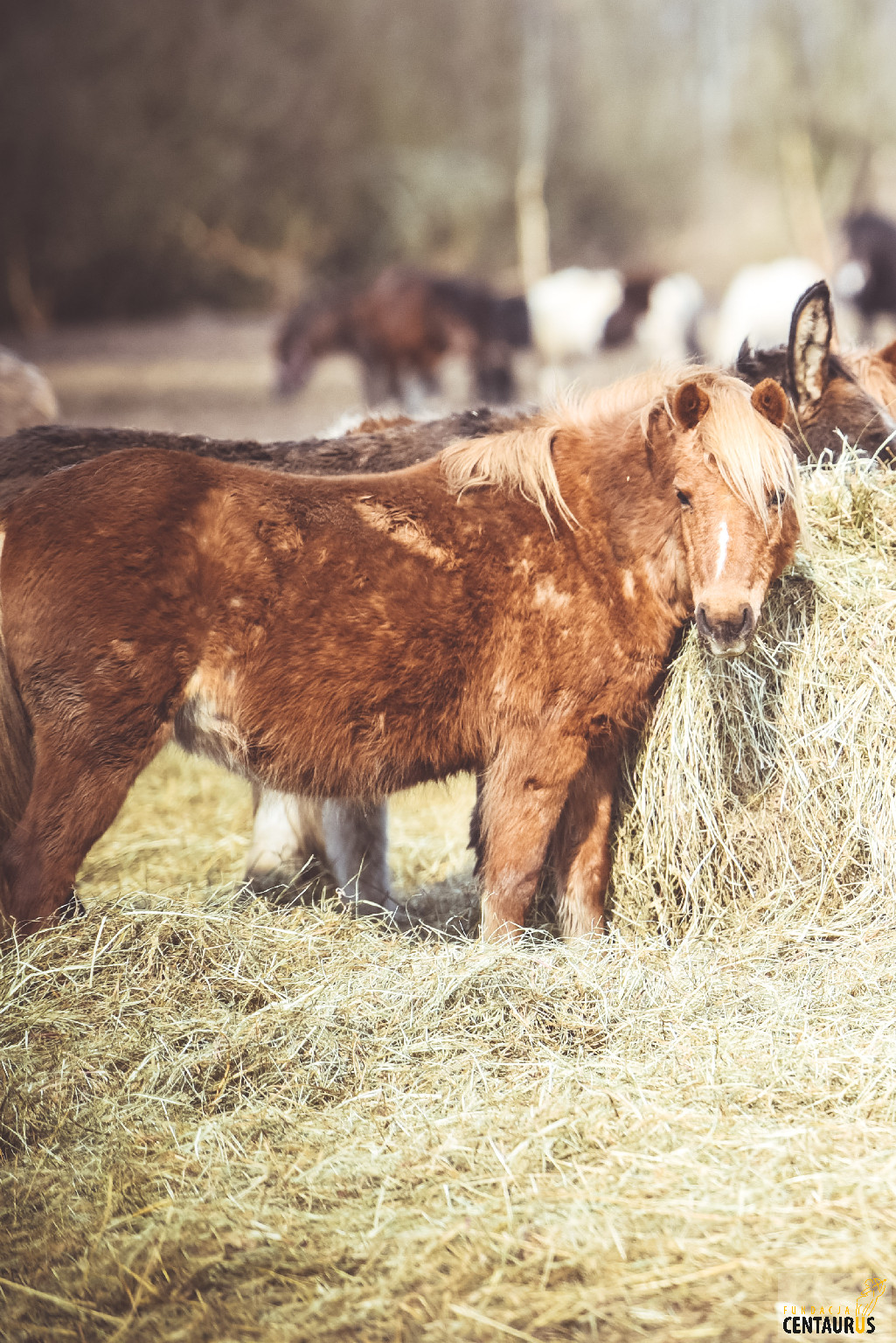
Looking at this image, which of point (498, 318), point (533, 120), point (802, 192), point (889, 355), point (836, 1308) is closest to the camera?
point (836, 1308)

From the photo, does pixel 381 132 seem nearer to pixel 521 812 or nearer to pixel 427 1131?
pixel 521 812

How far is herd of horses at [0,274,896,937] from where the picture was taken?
2869 millimetres

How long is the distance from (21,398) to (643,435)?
15.2ft

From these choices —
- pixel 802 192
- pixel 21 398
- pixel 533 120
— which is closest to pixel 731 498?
pixel 21 398

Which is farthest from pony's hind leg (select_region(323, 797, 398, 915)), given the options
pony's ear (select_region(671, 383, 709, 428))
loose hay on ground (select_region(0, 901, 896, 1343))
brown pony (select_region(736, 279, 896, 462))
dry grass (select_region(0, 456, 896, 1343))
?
brown pony (select_region(736, 279, 896, 462))

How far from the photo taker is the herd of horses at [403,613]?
113 inches

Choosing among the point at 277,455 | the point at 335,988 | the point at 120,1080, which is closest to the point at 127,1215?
the point at 120,1080

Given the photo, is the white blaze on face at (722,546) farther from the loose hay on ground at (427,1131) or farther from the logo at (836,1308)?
the logo at (836,1308)

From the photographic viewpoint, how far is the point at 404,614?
3.13 meters

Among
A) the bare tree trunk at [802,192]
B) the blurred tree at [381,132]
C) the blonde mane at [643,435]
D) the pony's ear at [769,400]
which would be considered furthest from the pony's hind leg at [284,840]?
the bare tree trunk at [802,192]

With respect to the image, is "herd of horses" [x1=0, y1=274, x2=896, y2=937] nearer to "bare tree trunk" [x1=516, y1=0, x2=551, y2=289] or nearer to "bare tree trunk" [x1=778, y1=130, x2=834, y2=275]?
"bare tree trunk" [x1=778, y1=130, x2=834, y2=275]

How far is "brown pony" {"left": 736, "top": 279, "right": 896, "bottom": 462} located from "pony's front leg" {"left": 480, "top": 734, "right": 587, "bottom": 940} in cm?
167

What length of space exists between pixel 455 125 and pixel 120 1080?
31901 millimetres

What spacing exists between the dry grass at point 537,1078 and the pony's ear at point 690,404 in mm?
749
